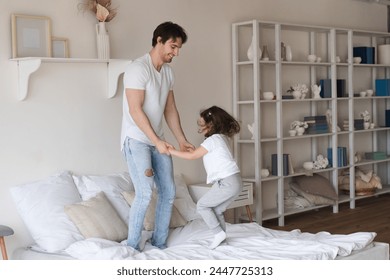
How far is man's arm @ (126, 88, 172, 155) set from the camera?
4328 mm

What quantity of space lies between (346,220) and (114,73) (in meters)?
2.86

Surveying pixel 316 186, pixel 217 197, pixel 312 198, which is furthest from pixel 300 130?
Answer: pixel 217 197

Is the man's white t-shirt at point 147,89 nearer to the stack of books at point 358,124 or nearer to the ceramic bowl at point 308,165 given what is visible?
the ceramic bowl at point 308,165

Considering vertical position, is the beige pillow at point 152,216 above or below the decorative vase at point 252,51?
below

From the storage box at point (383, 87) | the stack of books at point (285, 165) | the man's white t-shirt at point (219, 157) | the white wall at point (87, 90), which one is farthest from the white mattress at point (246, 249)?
the storage box at point (383, 87)

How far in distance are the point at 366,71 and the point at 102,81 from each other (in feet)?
13.2

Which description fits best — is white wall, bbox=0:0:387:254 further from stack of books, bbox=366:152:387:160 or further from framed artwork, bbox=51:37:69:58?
stack of books, bbox=366:152:387:160

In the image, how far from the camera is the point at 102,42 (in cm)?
511

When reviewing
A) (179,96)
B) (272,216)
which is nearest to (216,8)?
(179,96)

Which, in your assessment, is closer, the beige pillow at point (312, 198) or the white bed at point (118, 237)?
the white bed at point (118, 237)

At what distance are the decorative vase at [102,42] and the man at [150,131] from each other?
Result: 65 cm

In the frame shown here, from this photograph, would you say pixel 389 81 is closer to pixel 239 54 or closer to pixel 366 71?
pixel 366 71

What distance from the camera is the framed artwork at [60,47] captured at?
494 centimetres

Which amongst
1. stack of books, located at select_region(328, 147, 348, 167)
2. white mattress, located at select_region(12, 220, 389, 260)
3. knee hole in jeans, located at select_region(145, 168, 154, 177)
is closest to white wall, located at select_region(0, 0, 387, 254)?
white mattress, located at select_region(12, 220, 389, 260)
